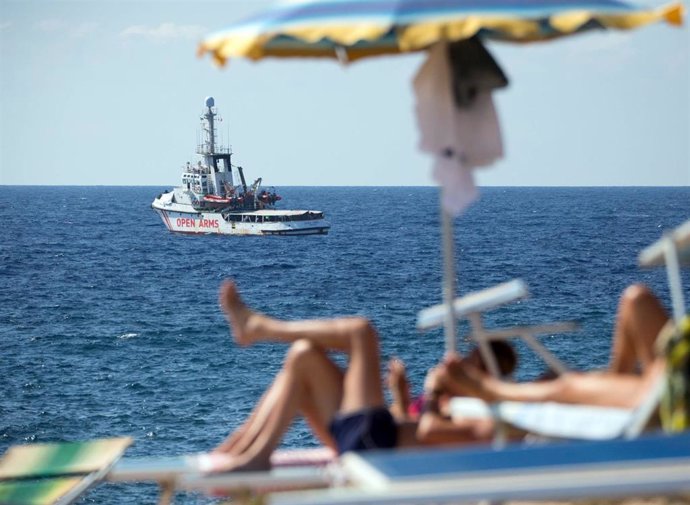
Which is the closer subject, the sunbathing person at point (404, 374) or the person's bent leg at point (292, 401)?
the person's bent leg at point (292, 401)

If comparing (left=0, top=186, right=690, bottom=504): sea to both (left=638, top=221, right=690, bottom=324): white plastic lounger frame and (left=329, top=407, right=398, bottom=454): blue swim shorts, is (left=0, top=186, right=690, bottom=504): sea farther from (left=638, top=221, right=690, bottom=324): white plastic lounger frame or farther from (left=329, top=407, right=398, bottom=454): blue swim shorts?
(left=329, top=407, right=398, bottom=454): blue swim shorts

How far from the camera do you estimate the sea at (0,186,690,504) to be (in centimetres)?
3231

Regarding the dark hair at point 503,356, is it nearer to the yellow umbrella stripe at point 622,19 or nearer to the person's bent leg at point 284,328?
the person's bent leg at point 284,328

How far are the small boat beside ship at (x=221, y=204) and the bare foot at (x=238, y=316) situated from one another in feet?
279

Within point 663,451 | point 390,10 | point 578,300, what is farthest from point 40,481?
point 578,300

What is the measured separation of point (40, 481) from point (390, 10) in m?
2.48

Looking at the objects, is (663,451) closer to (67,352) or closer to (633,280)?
(67,352)

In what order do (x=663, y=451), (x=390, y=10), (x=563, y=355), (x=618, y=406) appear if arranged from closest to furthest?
(x=663, y=451)
(x=618, y=406)
(x=390, y=10)
(x=563, y=355)

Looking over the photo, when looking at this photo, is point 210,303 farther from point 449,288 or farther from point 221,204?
point 449,288

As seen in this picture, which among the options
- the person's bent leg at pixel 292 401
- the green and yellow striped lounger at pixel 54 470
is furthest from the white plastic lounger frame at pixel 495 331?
the green and yellow striped lounger at pixel 54 470

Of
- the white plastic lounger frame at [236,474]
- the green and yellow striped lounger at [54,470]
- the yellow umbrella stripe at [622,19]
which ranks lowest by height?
the green and yellow striped lounger at [54,470]

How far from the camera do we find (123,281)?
68.3 meters

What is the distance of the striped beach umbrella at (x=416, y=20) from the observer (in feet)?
15.7

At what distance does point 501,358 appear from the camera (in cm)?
545
